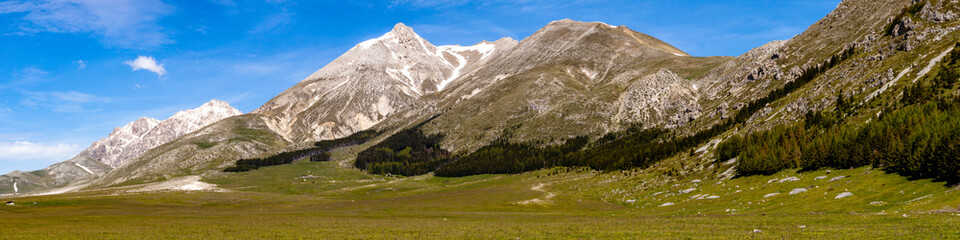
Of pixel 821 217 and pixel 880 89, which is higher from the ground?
pixel 880 89

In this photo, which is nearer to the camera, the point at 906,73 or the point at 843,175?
the point at 843,175

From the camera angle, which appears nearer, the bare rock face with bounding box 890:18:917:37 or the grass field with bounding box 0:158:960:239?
the grass field with bounding box 0:158:960:239

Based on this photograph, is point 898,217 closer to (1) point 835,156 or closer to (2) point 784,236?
(2) point 784,236

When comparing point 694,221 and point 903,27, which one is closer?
point 694,221

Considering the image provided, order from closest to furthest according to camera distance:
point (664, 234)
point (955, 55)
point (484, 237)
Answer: point (664, 234), point (484, 237), point (955, 55)

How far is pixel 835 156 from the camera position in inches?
2997

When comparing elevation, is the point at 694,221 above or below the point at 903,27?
below

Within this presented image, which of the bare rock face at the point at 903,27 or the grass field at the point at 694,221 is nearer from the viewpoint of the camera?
the grass field at the point at 694,221

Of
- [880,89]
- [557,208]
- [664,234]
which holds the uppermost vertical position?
[880,89]

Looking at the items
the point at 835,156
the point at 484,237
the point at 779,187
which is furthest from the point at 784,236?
the point at 835,156

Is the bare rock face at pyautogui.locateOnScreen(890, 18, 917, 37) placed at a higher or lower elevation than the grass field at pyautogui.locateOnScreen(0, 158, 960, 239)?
higher

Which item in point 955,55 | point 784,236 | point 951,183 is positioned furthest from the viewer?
point 955,55

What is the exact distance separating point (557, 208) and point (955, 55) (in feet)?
380

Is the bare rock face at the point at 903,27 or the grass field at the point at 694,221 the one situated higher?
the bare rock face at the point at 903,27
